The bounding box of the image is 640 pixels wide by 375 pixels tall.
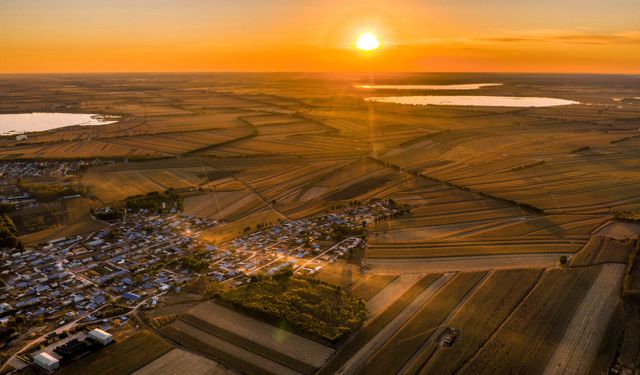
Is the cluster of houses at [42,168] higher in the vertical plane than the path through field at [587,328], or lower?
higher

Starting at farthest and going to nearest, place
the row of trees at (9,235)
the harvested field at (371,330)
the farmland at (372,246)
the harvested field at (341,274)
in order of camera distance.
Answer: the row of trees at (9,235) < the harvested field at (341,274) < the farmland at (372,246) < the harvested field at (371,330)

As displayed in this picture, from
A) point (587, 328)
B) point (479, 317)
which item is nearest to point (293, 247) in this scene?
point (479, 317)

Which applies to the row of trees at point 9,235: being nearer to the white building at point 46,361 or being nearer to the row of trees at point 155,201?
the row of trees at point 155,201

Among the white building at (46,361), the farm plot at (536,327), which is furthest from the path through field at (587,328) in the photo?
the white building at (46,361)

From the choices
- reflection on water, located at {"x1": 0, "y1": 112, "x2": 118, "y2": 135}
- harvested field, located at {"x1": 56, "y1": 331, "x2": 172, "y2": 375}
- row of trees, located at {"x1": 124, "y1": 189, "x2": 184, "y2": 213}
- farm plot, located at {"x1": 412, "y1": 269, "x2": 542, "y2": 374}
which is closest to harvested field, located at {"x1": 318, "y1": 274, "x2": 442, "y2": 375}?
farm plot, located at {"x1": 412, "y1": 269, "x2": 542, "y2": 374}

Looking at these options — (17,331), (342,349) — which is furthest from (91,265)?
(342,349)

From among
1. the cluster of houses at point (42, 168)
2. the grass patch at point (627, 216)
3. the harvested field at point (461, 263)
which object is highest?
the cluster of houses at point (42, 168)

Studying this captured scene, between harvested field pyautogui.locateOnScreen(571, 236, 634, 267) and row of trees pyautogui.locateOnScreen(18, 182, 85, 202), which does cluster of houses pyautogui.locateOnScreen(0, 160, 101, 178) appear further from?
harvested field pyautogui.locateOnScreen(571, 236, 634, 267)
